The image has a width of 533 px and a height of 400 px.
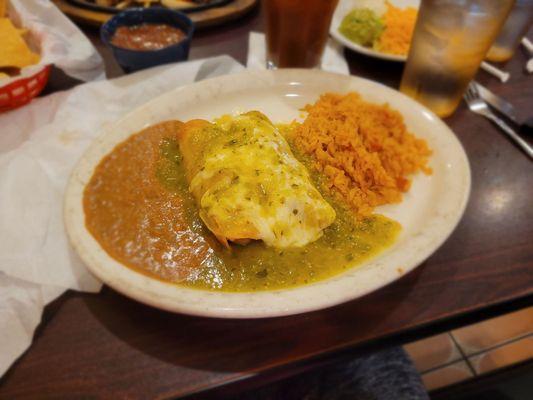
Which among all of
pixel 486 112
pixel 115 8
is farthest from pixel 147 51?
pixel 486 112

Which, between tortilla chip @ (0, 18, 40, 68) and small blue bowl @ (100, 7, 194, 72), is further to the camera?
small blue bowl @ (100, 7, 194, 72)

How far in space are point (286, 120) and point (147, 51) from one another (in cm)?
62

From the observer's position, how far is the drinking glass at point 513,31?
170 centimetres

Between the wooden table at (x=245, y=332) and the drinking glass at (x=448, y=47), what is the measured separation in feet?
1.92

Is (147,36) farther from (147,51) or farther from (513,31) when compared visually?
(513,31)

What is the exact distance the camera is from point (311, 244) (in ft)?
3.67


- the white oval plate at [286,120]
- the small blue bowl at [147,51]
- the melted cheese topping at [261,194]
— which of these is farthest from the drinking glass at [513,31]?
the small blue bowl at [147,51]

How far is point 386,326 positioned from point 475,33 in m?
1.04

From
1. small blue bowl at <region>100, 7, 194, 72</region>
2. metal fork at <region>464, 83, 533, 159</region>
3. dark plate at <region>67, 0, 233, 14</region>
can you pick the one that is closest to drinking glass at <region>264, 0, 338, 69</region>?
small blue bowl at <region>100, 7, 194, 72</region>

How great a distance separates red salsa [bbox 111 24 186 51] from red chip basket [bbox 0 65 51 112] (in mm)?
325

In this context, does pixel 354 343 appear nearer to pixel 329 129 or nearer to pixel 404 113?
pixel 329 129

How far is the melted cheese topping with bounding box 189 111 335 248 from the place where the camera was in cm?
106

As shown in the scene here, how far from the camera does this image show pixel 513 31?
1796mm

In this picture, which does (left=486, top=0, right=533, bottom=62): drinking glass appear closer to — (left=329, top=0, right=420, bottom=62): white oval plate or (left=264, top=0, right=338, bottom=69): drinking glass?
(left=329, top=0, right=420, bottom=62): white oval plate
